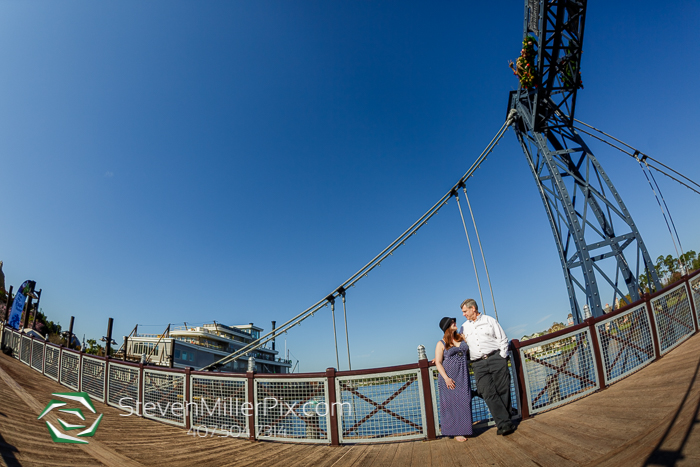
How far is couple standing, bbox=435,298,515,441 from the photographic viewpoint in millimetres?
4168

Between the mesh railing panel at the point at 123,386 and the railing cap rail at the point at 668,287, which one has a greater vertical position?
the railing cap rail at the point at 668,287

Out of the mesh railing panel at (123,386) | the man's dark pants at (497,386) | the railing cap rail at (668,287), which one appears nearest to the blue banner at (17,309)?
the mesh railing panel at (123,386)

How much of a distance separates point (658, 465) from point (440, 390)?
102 inches

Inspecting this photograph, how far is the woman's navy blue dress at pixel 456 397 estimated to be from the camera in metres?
4.28

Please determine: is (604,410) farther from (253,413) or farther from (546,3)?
(546,3)

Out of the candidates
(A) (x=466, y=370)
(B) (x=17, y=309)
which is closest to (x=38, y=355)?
(B) (x=17, y=309)

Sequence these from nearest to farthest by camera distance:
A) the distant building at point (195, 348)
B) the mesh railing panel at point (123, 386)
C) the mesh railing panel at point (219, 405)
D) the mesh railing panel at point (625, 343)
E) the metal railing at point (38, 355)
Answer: the mesh railing panel at point (625, 343) < the mesh railing panel at point (219, 405) < the mesh railing panel at point (123, 386) < the metal railing at point (38, 355) < the distant building at point (195, 348)

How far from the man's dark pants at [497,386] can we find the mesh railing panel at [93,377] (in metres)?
10.6

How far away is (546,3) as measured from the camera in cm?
845

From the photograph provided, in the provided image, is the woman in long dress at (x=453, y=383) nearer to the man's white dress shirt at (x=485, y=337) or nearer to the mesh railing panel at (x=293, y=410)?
the man's white dress shirt at (x=485, y=337)

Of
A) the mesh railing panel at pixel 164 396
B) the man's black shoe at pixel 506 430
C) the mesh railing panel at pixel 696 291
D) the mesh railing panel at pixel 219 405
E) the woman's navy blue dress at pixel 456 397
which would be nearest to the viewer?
the man's black shoe at pixel 506 430

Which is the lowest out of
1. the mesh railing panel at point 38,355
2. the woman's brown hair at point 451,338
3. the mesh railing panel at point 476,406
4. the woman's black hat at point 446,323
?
the mesh railing panel at point 476,406

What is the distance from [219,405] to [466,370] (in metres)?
4.79

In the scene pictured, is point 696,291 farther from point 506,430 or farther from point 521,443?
point 521,443
